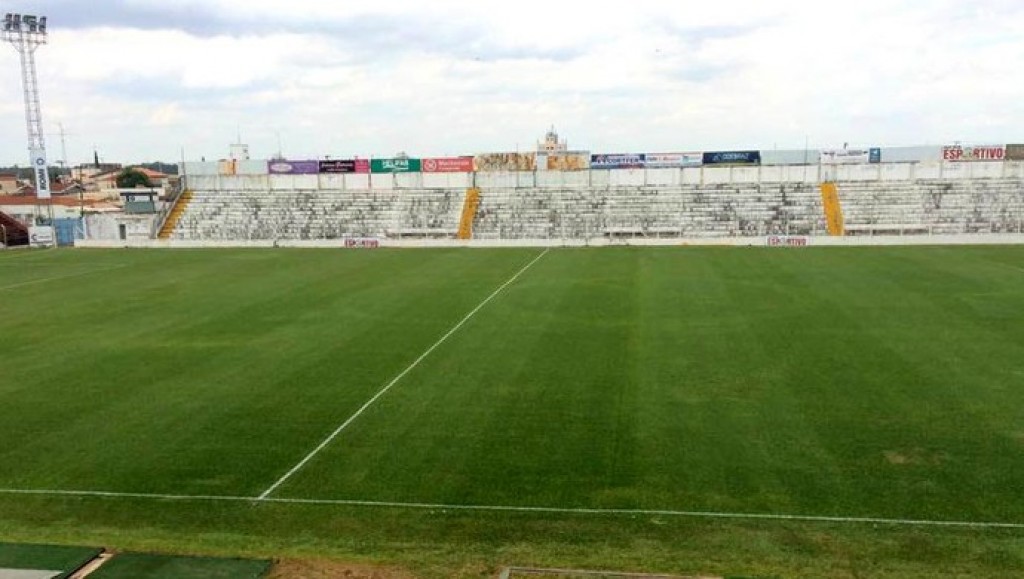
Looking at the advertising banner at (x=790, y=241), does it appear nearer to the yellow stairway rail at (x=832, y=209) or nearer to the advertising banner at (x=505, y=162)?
the yellow stairway rail at (x=832, y=209)

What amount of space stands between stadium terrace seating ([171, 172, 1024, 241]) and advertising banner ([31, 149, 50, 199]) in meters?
9.90

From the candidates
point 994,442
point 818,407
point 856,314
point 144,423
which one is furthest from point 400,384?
point 856,314

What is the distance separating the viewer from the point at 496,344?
20297mm

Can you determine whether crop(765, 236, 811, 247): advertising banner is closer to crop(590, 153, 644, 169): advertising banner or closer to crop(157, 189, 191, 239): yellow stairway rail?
crop(590, 153, 644, 169): advertising banner

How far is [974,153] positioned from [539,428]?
51.5 meters

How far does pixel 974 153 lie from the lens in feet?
177

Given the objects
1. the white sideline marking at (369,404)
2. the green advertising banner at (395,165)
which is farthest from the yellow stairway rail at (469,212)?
the white sideline marking at (369,404)

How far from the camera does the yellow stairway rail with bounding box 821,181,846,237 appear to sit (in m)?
50.1

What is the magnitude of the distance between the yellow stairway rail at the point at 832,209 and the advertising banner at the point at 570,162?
16.2 metres

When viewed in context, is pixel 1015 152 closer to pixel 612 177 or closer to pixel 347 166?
pixel 612 177

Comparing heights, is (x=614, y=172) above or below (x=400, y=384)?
above

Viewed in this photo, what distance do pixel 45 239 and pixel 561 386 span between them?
50426 mm

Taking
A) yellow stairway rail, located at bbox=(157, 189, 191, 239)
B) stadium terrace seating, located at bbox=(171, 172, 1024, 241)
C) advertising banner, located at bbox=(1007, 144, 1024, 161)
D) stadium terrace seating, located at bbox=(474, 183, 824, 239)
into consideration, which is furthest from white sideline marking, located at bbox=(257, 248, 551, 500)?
advertising banner, located at bbox=(1007, 144, 1024, 161)

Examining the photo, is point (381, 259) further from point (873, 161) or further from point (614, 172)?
point (873, 161)
